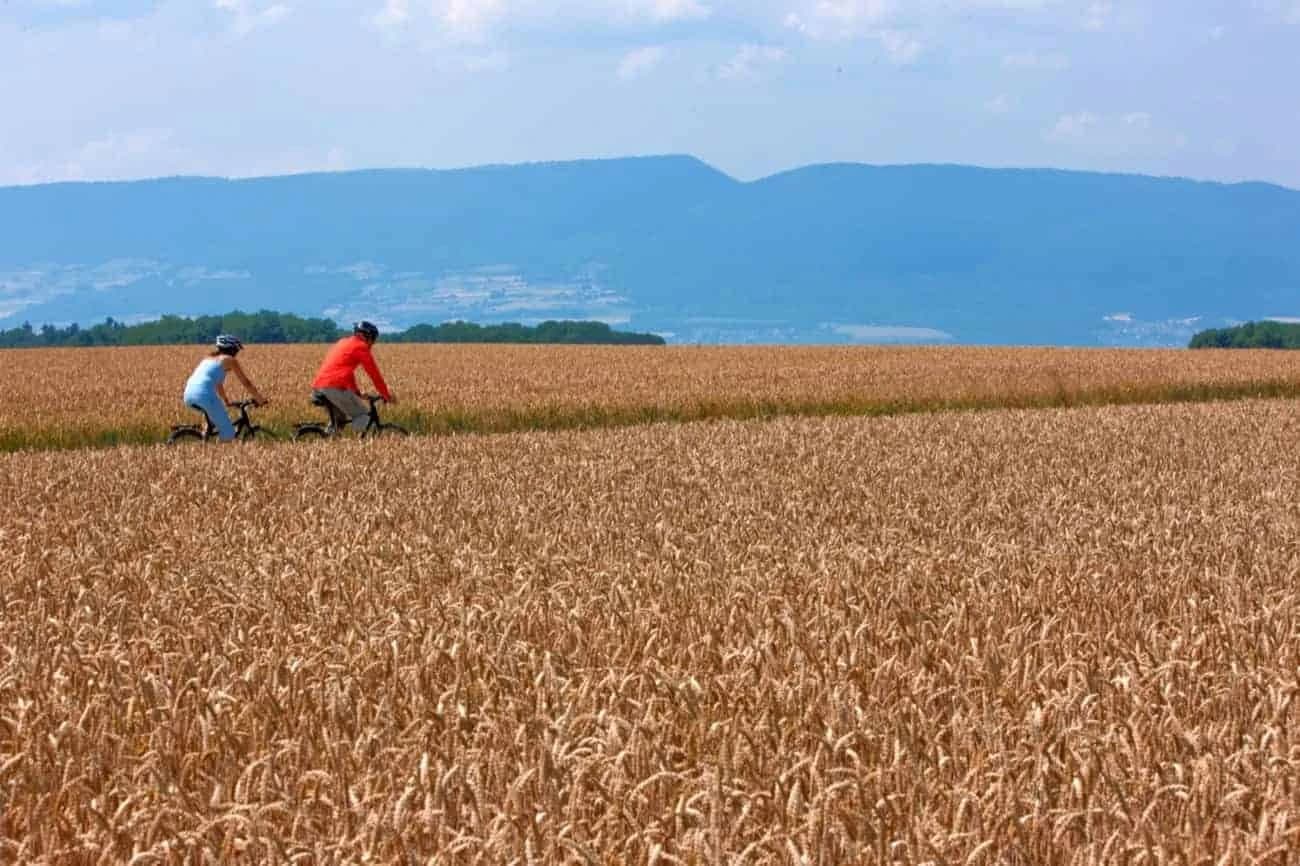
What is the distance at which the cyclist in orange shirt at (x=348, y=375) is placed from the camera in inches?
722

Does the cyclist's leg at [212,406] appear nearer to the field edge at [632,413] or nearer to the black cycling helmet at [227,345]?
the black cycling helmet at [227,345]

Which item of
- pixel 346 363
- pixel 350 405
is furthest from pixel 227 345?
pixel 350 405

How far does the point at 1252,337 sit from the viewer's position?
9938 cm

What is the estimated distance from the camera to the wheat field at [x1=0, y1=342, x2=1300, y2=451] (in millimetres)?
26766

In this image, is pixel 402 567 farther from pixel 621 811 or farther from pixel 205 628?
pixel 621 811

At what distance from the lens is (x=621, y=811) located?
3992mm

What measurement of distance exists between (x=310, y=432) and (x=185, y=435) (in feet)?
4.94

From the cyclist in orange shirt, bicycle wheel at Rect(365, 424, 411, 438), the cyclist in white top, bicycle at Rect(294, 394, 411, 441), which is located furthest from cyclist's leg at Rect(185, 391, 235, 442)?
bicycle wheel at Rect(365, 424, 411, 438)

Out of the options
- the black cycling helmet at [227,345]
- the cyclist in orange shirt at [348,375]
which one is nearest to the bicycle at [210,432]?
the black cycling helmet at [227,345]

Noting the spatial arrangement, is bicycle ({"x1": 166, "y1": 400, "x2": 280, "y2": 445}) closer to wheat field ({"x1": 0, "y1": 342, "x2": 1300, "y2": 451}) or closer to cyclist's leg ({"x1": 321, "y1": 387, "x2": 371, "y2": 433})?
cyclist's leg ({"x1": 321, "y1": 387, "x2": 371, "y2": 433})

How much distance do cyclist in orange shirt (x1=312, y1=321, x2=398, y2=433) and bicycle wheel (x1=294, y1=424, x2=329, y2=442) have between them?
560 mm

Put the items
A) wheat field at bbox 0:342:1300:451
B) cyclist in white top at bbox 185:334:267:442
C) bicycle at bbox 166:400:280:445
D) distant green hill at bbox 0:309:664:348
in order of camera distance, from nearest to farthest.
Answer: cyclist in white top at bbox 185:334:267:442, bicycle at bbox 166:400:280:445, wheat field at bbox 0:342:1300:451, distant green hill at bbox 0:309:664:348

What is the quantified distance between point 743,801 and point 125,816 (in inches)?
65.1

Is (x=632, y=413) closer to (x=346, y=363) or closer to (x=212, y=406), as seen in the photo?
(x=346, y=363)
